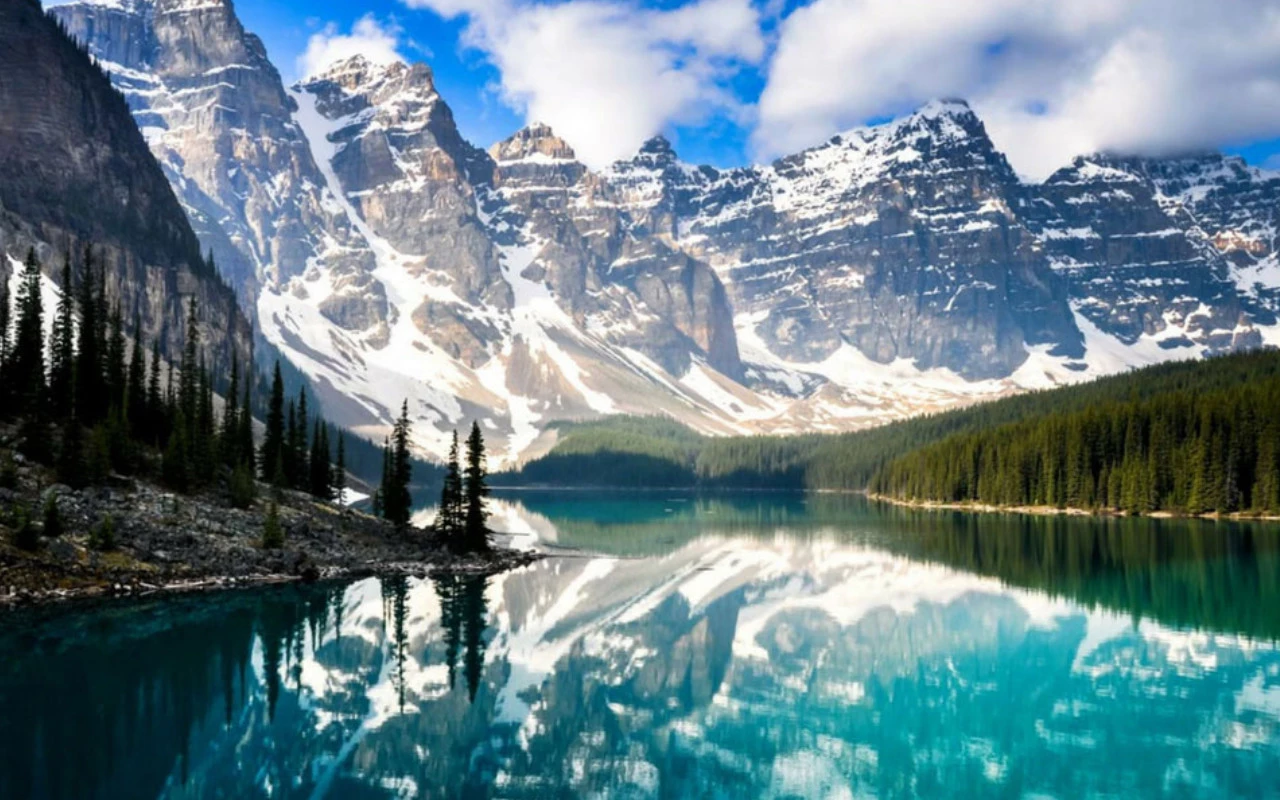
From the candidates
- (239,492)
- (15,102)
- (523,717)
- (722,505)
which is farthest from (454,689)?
(15,102)

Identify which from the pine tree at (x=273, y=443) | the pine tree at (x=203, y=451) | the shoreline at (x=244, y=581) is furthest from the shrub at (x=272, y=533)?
the pine tree at (x=273, y=443)

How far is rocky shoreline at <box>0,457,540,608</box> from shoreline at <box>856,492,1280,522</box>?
73851mm

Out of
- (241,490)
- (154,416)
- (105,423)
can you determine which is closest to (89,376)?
(154,416)

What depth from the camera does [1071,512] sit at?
411 feet

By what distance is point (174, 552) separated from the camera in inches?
2346

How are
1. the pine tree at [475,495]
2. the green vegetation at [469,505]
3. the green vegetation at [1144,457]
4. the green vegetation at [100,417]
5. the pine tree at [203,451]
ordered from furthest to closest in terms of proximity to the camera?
the green vegetation at [1144,457], the green vegetation at [469,505], the pine tree at [475,495], the pine tree at [203,451], the green vegetation at [100,417]

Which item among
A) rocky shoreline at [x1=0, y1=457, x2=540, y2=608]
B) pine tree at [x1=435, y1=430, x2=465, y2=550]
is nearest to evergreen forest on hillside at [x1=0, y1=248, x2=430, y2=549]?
rocky shoreline at [x1=0, y1=457, x2=540, y2=608]

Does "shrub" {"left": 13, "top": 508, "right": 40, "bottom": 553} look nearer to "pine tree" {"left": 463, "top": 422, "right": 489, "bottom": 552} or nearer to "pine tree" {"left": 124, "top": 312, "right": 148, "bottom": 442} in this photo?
"pine tree" {"left": 124, "top": 312, "right": 148, "bottom": 442}

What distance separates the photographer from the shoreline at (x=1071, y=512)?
10744cm

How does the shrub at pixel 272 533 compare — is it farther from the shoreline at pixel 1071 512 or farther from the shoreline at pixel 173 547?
the shoreline at pixel 1071 512

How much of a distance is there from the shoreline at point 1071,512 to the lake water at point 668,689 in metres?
41.1

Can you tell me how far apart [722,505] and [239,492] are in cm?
12586

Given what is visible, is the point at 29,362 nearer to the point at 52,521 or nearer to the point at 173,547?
the point at 173,547

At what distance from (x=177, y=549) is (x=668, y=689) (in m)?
35.1
